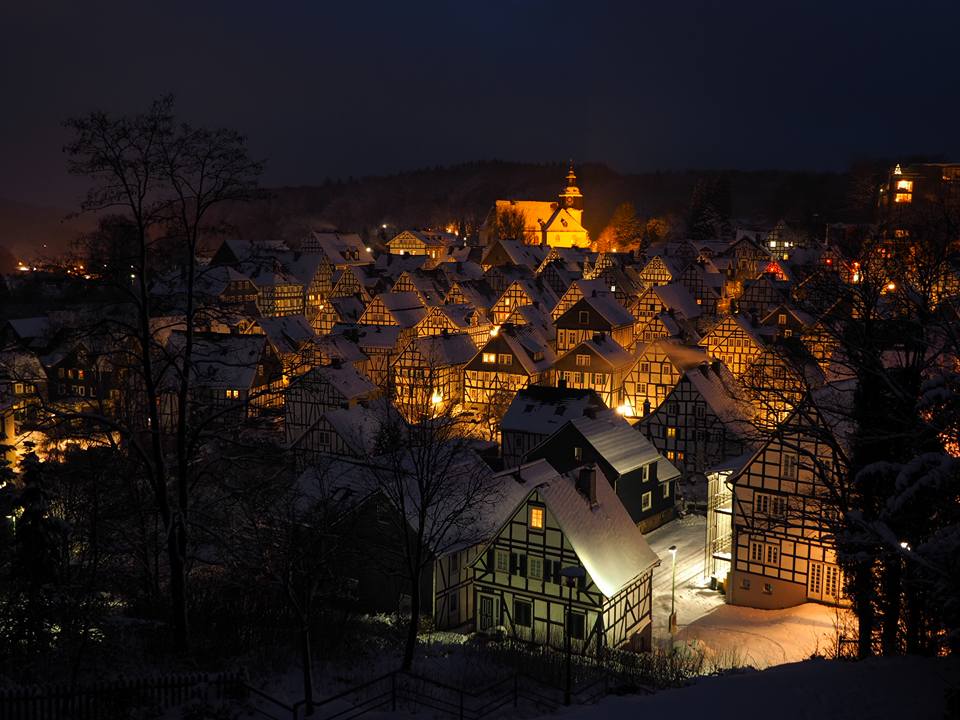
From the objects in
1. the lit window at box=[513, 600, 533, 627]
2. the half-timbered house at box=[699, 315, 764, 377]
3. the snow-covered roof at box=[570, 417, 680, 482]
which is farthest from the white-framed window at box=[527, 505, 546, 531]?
the half-timbered house at box=[699, 315, 764, 377]

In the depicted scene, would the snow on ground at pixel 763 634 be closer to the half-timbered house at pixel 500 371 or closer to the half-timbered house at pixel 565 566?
the half-timbered house at pixel 565 566

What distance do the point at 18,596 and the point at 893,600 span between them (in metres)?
16.6

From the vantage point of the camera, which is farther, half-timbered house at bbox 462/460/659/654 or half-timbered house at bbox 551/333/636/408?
half-timbered house at bbox 551/333/636/408

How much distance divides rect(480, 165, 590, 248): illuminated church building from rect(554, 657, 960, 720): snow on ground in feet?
313

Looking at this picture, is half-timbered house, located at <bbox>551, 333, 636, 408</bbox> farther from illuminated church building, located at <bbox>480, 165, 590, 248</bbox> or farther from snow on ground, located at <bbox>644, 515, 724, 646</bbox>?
illuminated church building, located at <bbox>480, 165, 590, 248</bbox>

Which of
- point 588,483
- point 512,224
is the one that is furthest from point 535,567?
point 512,224

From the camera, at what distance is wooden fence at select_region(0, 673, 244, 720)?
39.9 ft

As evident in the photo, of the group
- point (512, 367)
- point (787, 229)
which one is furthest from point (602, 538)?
point (787, 229)

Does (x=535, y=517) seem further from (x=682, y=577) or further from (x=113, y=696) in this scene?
(x=113, y=696)

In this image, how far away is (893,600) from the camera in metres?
16.1

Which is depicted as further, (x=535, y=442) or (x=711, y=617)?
(x=535, y=442)

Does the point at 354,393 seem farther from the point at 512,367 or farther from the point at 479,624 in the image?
the point at 479,624

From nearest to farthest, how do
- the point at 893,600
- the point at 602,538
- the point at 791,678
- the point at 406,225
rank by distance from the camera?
the point at 791,678, the point at 893,600, the point at 602,538, the point at 406,225

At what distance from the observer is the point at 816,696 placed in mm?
13531
